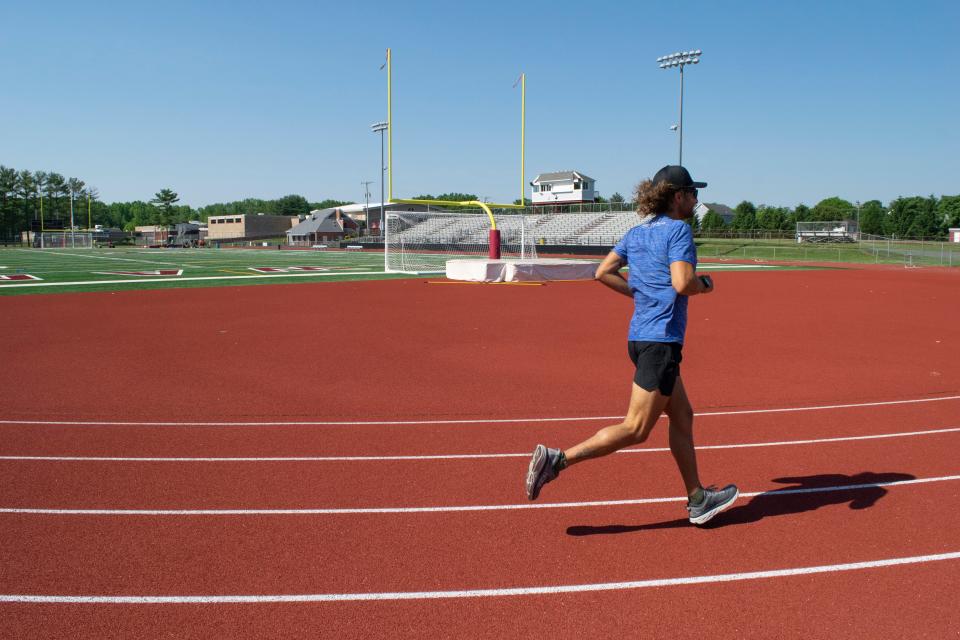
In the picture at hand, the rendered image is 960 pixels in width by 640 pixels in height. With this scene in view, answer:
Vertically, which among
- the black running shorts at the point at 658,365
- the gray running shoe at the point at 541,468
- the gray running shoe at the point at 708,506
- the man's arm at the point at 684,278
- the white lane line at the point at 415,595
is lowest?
the white lane line at the point at 415,595

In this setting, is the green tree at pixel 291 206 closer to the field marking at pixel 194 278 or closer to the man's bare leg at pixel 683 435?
the field marking at pixel 194 278

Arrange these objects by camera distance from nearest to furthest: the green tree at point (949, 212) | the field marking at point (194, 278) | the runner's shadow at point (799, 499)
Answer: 1. the runner's shadow at point (799, 499)
2. the field marking at point (194, 278)
3. the green tree at point (949, 212)

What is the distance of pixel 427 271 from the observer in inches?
1304

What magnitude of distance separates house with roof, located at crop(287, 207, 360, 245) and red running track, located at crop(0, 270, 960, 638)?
96594 millimetres

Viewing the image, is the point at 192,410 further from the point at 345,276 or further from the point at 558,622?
the point at 345,276

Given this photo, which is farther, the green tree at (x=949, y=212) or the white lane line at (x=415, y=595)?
the green tree at (x=949, y=212)

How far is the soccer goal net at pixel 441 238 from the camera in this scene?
34.6 metres

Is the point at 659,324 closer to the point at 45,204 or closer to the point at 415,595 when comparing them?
the point at 415,595

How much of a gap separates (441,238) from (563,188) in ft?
226

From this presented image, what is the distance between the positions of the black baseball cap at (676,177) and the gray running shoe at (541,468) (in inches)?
67.5

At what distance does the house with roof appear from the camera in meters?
106

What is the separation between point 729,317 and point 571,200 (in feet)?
301

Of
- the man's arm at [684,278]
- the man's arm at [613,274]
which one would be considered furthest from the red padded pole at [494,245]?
the man's arm at [684,278]

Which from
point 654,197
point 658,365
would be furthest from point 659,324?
point 654,197
